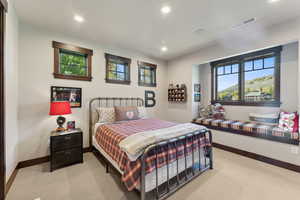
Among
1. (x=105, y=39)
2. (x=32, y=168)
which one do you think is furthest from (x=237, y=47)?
(x=32, y=168)

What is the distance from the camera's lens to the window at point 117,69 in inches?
142

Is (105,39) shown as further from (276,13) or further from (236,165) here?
(236,165)

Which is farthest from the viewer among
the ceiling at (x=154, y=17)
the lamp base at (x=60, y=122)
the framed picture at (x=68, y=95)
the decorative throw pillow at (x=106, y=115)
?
the decorative throw pillow at (x=106, y=115)

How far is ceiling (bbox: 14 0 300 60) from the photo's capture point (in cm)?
206

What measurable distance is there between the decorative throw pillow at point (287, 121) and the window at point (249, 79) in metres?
0.43

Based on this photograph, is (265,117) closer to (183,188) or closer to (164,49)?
(183,188)

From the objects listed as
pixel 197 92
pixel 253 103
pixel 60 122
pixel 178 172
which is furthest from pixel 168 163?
pixel 197 92

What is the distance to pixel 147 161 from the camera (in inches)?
62.6

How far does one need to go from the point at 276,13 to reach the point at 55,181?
4743mm

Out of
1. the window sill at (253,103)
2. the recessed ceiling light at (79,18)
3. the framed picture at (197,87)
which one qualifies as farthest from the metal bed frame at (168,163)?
the framed picture at (197,87)

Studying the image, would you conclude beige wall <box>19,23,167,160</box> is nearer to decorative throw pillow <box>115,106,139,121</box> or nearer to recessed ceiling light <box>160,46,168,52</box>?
decorative throw pillow <box>115,106,139,121</box>

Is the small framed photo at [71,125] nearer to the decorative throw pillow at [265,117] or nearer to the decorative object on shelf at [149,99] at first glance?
the decorative object on shelf at [149,99]

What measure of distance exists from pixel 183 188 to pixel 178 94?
312 cm

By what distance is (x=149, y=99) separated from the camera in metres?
4.54
